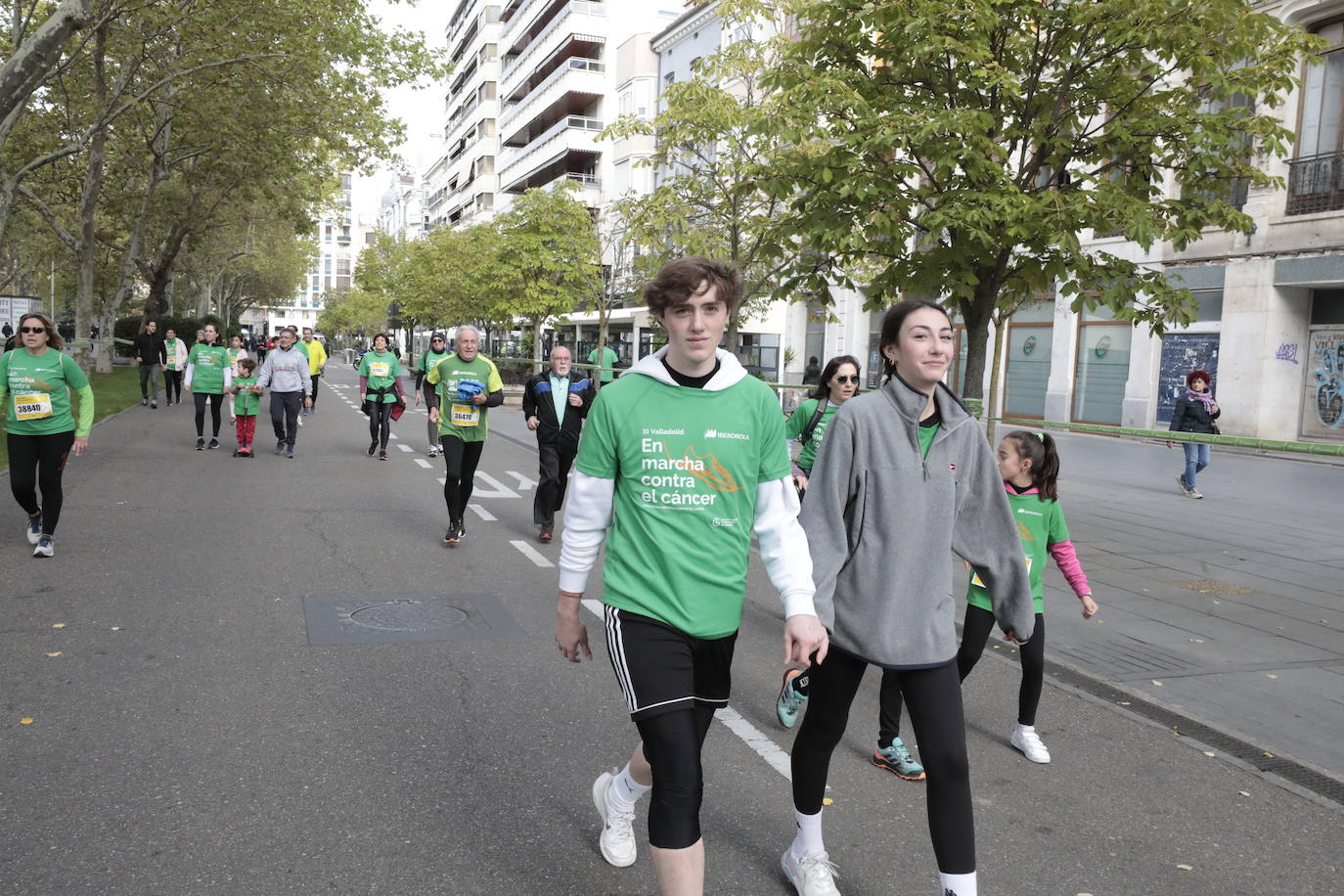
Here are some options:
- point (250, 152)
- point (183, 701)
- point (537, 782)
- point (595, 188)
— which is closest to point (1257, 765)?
point (537, 782)

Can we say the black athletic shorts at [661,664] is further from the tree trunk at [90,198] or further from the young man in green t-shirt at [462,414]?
the tree trunk at [90,198]

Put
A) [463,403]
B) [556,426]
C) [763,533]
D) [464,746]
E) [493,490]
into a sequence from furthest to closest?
[493,490]
[556,426]
[463,403]
[464,746]
[763,533]

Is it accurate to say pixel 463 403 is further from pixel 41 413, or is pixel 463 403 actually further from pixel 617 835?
pixel 617 835

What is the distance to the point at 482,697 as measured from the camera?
5.14 m

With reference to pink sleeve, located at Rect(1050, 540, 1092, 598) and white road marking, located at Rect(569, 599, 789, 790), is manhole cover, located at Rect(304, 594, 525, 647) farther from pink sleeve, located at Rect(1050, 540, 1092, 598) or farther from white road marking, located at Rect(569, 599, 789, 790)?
pink sleeve, located at Rect(1050, 540, 1092, 598)

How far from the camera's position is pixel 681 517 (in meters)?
2.88

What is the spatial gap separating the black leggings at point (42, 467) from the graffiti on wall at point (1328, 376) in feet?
70.4

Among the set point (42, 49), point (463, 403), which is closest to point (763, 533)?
point (463, 403)

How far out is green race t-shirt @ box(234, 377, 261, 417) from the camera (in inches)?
601

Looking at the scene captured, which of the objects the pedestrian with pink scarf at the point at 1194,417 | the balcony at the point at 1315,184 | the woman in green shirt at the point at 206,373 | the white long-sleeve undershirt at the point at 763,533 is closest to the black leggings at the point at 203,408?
the woman in green shirt at the point at 206,373

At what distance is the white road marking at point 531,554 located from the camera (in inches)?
340

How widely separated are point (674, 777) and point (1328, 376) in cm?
2283

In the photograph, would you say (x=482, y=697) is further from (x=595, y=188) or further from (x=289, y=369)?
(x=595, y=188)

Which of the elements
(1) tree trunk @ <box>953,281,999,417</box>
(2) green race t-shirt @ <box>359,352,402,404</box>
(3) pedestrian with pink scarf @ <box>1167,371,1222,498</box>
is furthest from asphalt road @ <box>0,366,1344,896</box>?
(2) green race t-shirt @ <box>359,352,402,404</box>
